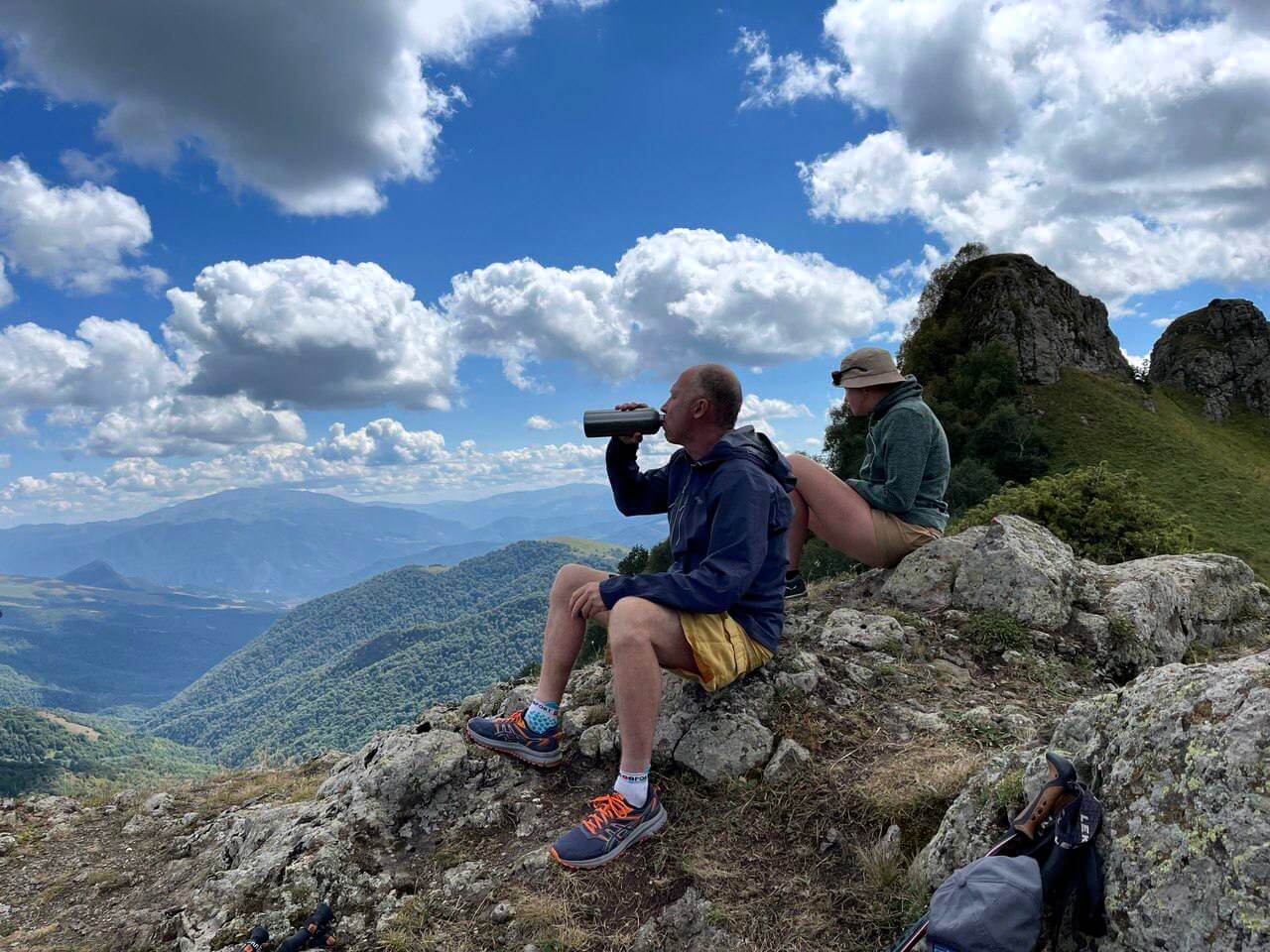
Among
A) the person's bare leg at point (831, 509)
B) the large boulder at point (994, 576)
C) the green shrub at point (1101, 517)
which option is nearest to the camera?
the person's bare leg at point (831, 509)

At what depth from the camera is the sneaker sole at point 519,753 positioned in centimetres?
476

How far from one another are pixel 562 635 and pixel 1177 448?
54.7 metres

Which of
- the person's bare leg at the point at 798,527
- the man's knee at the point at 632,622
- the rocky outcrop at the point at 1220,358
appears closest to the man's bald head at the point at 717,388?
the man's knee at the point at 632,622

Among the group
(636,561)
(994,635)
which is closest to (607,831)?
(994,635)

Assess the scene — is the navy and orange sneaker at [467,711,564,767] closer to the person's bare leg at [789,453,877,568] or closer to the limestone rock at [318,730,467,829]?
the limestone rock at [318,730,467,829]

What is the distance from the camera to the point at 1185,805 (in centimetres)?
232

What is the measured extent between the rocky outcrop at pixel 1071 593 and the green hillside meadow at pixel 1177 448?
90.2 ft

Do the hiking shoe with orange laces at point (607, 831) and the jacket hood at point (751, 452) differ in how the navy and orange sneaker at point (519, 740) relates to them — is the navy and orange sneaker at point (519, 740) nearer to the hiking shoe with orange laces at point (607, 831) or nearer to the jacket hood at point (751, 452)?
the hiking shoe with orange laces at point (607, 831)

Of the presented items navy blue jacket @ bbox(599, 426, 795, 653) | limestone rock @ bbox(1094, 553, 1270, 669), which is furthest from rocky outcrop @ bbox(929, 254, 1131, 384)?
navy blue jacket @ bbox(599, 426, 795, 653)

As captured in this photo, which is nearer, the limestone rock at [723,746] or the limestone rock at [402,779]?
the limestone rock at [723,746]

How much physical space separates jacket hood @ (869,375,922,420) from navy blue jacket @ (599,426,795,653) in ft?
7.86

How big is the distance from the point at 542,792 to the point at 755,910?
72.0 inches

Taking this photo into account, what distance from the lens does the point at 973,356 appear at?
51.0 m

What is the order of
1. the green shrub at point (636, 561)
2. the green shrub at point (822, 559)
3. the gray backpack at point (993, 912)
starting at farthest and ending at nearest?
1. the green shrub at point (636, 561)
2. the green shrub at point (822, 559)
3. the gray backpack at point (993, 912)
